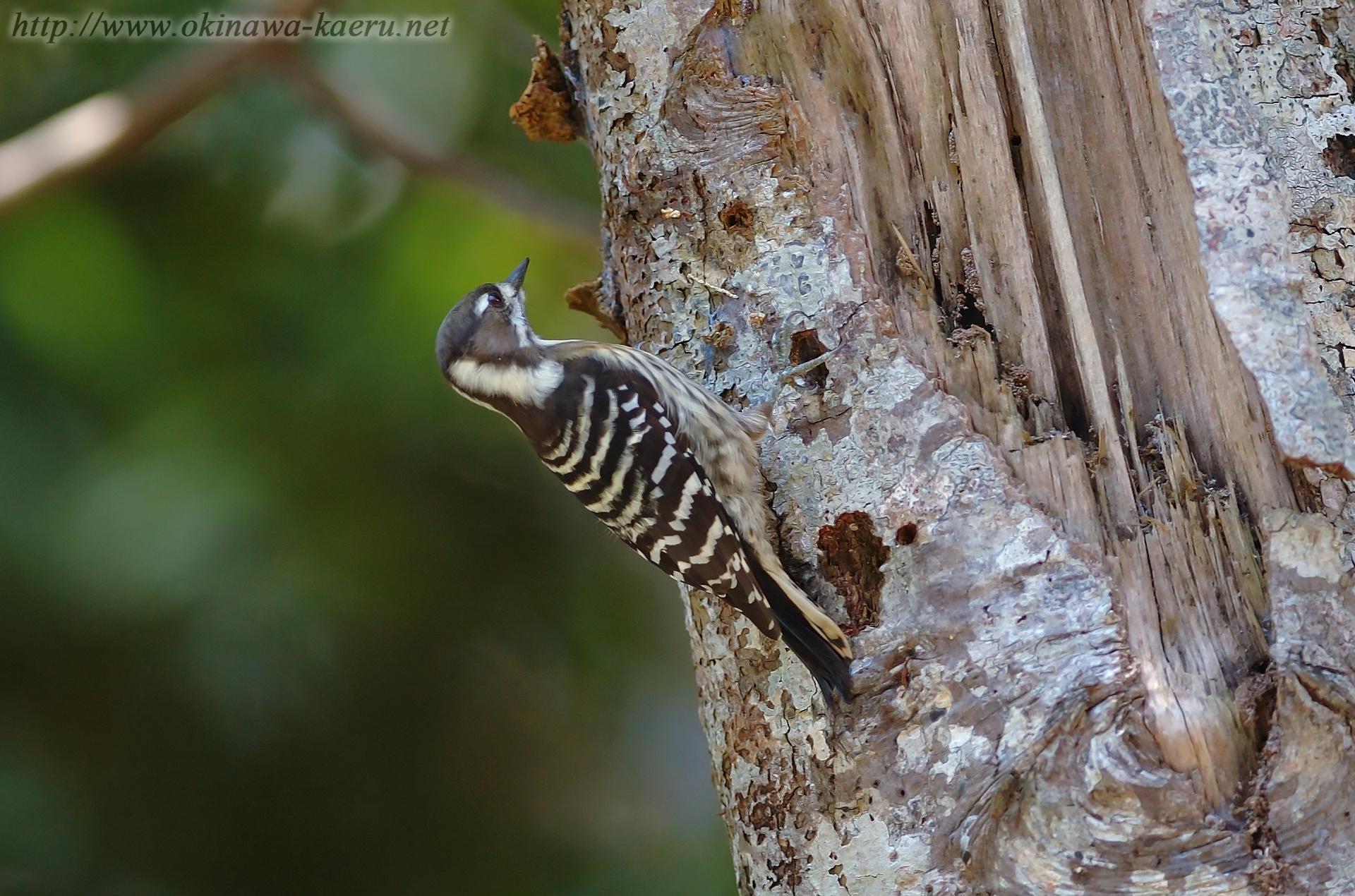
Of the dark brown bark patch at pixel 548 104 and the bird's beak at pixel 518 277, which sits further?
the bird's beak at pixel 518 277

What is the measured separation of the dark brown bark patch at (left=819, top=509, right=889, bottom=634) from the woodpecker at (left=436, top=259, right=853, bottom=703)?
0.23 ft

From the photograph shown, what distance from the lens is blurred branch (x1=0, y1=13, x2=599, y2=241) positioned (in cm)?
380

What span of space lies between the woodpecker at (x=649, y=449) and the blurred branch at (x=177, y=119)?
3.39 ft

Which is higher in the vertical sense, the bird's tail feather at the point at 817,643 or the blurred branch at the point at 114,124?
the blurred branch at the point at 114,124

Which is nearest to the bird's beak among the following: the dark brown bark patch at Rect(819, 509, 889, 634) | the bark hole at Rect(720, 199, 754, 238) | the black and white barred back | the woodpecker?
the woodpecker

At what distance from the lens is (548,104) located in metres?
3.07

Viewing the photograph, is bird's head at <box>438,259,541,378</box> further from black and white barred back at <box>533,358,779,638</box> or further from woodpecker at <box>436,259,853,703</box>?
black and white barred back at <box>533,358,779,638</box>

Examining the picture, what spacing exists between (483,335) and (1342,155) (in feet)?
7.17

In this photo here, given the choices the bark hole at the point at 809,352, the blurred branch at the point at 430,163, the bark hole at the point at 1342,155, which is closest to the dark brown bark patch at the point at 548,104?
the bark hole at the point at 809,352

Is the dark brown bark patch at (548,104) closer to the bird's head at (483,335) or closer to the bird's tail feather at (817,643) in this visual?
the bird's head at (483,335)

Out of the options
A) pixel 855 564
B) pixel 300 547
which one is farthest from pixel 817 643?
pixel 300 547

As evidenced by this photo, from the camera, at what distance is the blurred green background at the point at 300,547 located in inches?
166

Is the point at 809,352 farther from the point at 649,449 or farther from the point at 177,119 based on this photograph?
the point at 177,119

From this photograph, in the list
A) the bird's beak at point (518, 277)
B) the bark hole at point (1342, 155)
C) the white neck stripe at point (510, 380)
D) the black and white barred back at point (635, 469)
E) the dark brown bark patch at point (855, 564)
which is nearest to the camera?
the bark hole at point (1342, 155)
